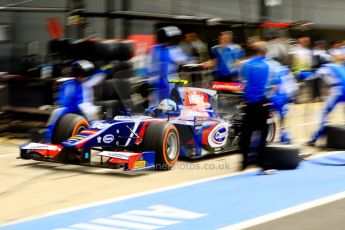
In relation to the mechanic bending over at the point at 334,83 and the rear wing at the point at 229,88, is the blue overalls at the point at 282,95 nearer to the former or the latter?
the mechanic bending over at the point at 334,83

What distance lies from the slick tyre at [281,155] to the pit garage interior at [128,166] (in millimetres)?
20

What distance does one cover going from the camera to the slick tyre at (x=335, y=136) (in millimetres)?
11406

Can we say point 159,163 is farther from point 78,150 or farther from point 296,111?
point 296,111

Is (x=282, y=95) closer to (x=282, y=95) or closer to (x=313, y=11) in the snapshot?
(x=282, y=95)

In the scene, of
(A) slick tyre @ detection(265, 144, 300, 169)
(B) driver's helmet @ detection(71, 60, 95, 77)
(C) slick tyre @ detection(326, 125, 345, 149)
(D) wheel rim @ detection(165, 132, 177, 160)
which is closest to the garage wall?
(C) slick tyre @ detection(326, 125, 345, 149)

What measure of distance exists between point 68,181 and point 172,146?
5.43 feet

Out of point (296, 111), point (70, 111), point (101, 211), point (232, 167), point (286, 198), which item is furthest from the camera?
point (296, 111)

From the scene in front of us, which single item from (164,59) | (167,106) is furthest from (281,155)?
(164,59)

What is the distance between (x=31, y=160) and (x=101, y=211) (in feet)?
11.6

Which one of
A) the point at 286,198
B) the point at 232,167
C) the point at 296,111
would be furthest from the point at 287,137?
the point at 296,111

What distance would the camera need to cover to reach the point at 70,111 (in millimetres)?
10844

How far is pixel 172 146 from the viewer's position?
965 centimetres

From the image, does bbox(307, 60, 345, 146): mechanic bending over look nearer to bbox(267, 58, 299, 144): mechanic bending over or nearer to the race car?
bbox(267, 58, 299, 144): mechanic bending over

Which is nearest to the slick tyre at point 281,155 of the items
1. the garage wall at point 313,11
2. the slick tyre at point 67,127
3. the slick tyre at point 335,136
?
the slick tyre at point 335,136
